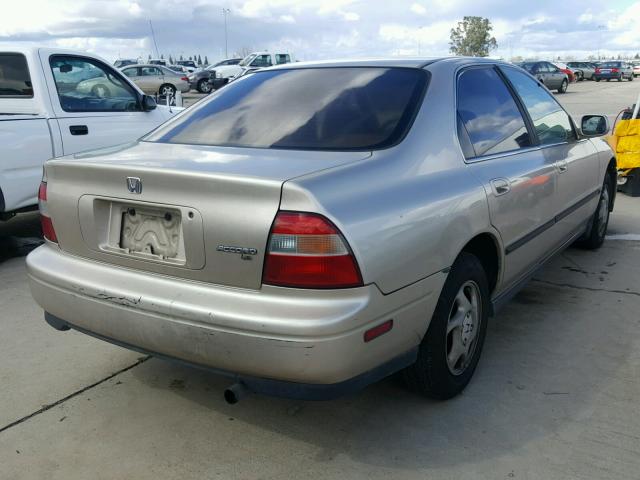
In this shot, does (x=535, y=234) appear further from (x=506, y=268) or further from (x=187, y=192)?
(x=187, y=192)

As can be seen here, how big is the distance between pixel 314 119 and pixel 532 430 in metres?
1.72

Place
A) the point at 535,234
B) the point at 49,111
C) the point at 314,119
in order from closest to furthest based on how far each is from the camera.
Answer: the point at 314,119, the point at 535,234, the point at 49,111

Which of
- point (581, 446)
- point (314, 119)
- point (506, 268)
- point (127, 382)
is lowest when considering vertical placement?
point (127, 382)

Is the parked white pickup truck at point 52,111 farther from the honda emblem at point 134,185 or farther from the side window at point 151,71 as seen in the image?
the side window at point 151,71

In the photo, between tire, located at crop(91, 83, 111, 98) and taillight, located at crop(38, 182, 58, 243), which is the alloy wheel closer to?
taillight, located at crop(38, 182, 58, 243)

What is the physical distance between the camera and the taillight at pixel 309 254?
7.23 feet

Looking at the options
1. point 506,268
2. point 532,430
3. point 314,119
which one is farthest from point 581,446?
point 314,119

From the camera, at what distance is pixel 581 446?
8.66ft

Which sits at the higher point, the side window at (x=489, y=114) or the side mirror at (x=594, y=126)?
the side window at (x=489, y=114)

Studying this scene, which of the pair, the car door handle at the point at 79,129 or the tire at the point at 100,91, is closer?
the car door handle at the point at 79,129

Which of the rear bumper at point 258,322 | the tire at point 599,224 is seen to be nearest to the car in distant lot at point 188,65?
the tire at point 599,224

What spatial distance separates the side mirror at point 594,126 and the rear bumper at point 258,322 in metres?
2.68

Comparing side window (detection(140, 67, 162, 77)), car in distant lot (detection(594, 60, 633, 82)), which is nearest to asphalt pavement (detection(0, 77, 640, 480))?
side window (detection(140, 67, 162, 77))

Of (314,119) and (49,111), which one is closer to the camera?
(314,119)
